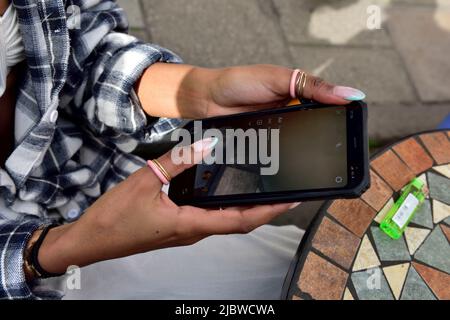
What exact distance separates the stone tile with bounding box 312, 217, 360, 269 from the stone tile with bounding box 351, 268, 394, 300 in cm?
4

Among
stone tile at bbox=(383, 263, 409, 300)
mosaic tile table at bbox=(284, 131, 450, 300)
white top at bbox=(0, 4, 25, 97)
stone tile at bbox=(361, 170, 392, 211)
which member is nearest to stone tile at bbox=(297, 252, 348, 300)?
mosaic tile table at bbox=(284, 131, 450, 300)

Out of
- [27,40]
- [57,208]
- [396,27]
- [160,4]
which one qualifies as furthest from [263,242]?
[396,27]

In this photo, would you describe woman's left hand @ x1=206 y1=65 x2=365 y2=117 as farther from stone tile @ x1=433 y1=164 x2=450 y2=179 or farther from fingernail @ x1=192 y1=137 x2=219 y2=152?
stone tile @ x1=433 y1=164 x2=450 y2=179

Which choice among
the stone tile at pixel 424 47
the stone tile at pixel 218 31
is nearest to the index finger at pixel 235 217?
the stone tile at pixel 218 31

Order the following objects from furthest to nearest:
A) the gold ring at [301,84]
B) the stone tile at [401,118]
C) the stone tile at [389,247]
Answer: the stone tile at [401,118] < the stone tile at [389,247] < the gold ring at [301,84]

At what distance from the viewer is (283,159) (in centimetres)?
94

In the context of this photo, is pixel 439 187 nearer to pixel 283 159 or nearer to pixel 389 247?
pixel 389 247

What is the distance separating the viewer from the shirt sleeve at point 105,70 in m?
1.08

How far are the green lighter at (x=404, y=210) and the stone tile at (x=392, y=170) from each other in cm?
2

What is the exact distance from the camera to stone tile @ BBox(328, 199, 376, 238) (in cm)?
112

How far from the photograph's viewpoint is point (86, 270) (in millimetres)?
1140

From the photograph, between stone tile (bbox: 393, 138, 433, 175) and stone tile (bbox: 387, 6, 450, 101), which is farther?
stone tile (bbox: 387, 6, 450, 101)

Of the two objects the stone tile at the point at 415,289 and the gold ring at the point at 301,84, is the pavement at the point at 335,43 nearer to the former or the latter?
the stone tile at the point at 415,289

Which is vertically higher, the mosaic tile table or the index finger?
the index finger
